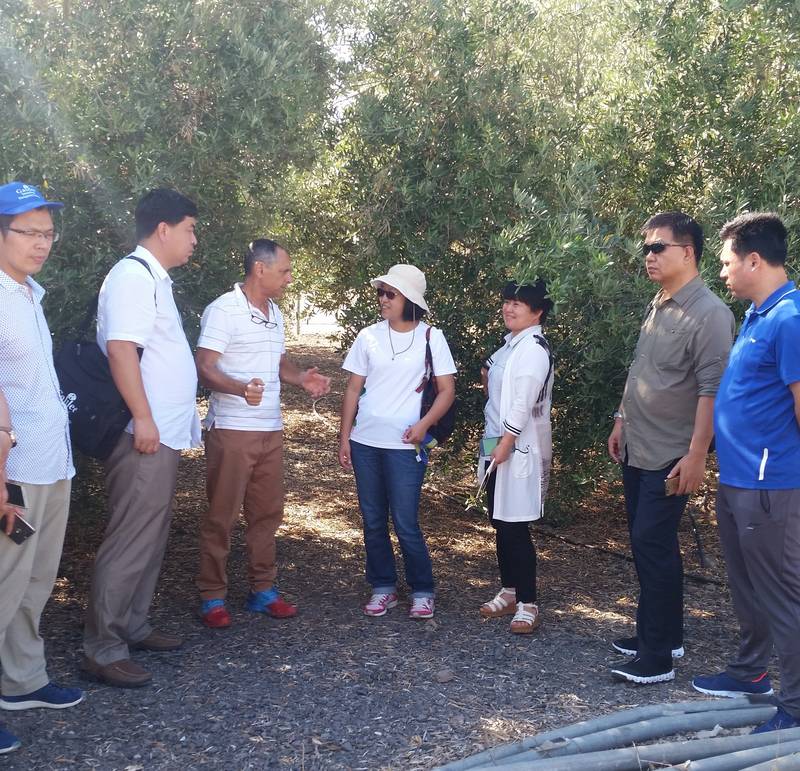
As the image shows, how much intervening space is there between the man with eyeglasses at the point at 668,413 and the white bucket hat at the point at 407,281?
50.4 inches

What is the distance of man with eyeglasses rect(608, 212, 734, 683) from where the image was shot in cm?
407

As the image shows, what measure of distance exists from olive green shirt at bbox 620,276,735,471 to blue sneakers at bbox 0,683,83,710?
273cm

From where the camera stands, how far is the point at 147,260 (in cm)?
420

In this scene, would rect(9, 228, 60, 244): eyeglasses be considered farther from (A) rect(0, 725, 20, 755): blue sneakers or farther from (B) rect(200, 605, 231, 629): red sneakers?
(B) rect(200, 605, 231, 629): red sneakers

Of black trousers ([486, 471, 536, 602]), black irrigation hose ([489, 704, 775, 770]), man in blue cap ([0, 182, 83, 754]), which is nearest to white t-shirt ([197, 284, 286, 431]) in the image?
man in blue cap ([0, 182, 83, 754])

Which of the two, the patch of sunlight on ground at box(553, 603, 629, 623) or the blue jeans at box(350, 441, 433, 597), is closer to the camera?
the blue jeans at box(350, 441, 433, 597)

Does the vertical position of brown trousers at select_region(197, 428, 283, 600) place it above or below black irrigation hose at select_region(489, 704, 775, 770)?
above

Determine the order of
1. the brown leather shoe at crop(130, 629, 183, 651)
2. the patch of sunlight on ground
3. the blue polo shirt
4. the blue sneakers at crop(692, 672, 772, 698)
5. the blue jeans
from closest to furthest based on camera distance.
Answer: the blue polo shirt
the blue sneakers at crop(692, 672, 772, 698)
the brown leather shoe at crop(130, 629, 183, 651)
the blue jeans
the patch of sunlight on ground

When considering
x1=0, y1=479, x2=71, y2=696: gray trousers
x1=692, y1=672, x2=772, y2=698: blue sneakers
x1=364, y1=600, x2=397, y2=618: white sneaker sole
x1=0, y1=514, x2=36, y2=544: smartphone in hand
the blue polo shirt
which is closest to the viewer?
x1=0, y1=514, x2=36, y2=544: smartphone in hand

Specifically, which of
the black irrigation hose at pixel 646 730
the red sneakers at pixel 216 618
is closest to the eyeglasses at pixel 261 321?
the red sneakers at pixel 216 618

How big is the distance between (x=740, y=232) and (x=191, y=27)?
3024mm

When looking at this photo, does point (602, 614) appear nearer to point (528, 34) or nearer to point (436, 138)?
point (436, 138)

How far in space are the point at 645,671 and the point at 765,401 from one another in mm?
1453

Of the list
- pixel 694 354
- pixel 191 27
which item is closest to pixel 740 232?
pixel 694 354
